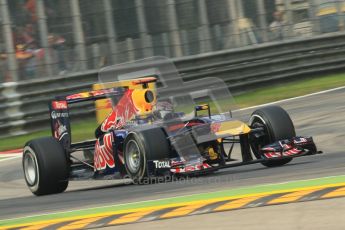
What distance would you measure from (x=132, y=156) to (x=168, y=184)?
578 millimetres

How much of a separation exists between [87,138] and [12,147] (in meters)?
1.31

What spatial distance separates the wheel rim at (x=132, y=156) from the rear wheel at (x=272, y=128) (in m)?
1.37

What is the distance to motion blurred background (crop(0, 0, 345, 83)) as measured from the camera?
629 inches

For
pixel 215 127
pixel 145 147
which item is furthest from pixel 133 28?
pixel 145 147

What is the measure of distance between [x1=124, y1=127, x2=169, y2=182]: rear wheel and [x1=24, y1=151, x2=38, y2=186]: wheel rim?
1397mm

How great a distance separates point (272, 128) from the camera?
894cm

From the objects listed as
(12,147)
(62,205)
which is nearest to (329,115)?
(12,147)

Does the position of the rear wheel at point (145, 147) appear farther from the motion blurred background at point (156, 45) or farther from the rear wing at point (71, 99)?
the motion blurred background at point (156, 45)

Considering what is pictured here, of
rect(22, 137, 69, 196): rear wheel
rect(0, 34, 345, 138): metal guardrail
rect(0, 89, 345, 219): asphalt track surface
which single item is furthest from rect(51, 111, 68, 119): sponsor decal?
rect(0, 34, 345, 138): metal guardrail

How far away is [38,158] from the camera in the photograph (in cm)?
936

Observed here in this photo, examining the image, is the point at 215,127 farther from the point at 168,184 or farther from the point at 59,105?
the point at 59,105

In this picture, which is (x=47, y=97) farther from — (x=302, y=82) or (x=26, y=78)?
(x=302, y=82)

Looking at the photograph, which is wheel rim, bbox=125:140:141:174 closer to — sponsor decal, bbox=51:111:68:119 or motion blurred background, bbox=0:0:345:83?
sponsor decal, bbox=51:111:68:119

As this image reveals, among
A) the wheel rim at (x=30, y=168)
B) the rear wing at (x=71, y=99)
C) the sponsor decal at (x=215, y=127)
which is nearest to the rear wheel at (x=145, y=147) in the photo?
the sponsor decal at (x=215, y=127)
